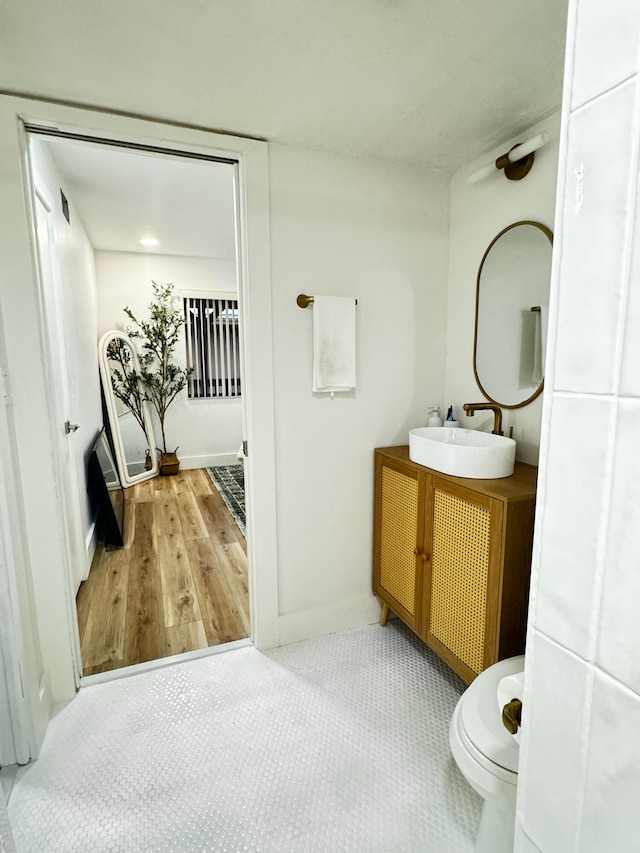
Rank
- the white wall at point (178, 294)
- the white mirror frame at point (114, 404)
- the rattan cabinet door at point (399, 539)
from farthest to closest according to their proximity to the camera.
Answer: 1. the white wall at point (178, 294)
2. the white mirror frame at point (114, 404)
3. the rattan cabinet door at point (399, 539)

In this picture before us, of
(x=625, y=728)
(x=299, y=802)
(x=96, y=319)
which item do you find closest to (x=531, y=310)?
(x=625, y=728)

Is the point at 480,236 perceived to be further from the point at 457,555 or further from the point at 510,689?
the point at 510,689

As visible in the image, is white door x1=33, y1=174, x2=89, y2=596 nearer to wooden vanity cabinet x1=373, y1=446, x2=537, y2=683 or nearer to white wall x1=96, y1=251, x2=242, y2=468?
wooden vanity cabinet x1=373, y1=446, x2=537, y2=683

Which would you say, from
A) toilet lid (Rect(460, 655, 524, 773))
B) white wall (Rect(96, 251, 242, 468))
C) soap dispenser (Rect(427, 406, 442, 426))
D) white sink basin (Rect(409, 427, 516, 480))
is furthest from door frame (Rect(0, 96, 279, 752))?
white wall (Rect(96, 251, 242, 468))

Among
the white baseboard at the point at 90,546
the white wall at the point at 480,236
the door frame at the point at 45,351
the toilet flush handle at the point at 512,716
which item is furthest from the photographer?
the white baseboard at the point at 90,546

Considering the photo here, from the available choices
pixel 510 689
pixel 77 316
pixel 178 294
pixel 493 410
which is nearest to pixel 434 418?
pixel 493 410

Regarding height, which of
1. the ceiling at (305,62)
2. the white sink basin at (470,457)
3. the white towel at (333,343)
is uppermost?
the ceiling at (305,62)

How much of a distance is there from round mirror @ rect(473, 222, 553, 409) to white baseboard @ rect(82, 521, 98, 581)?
252cm

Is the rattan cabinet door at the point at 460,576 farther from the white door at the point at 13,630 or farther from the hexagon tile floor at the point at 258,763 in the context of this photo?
the white door at the point at 13,630

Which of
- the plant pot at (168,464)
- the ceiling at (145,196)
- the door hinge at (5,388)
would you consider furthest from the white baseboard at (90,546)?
the ceiling at (145,196)

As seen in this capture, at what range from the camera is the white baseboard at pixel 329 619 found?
210 cm

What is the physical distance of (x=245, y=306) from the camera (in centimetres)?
186

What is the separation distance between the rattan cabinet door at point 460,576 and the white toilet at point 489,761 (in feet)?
1.09

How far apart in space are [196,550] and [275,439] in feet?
5.06
